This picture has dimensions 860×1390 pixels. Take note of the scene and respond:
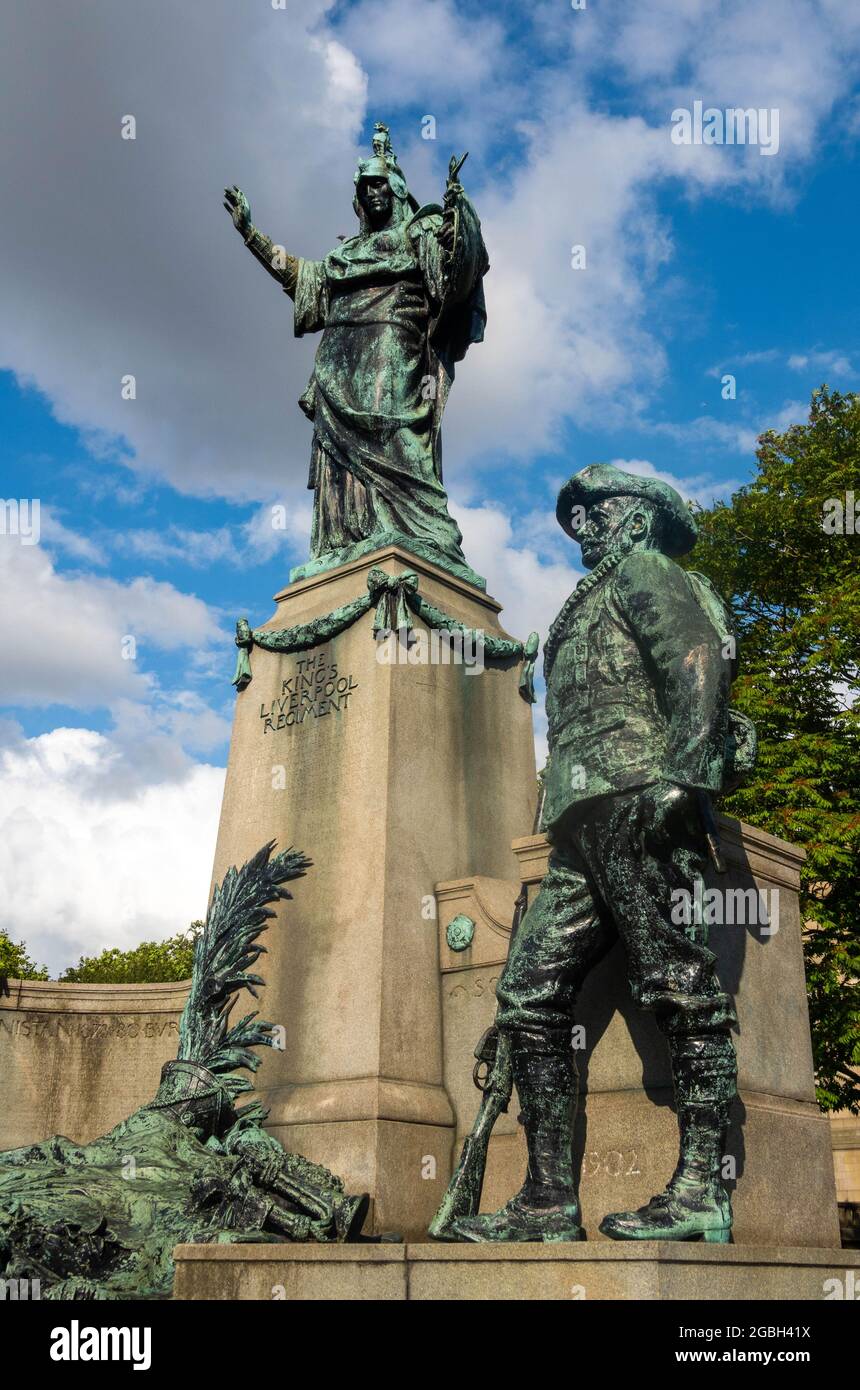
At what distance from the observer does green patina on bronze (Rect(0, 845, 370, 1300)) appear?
6.14 m

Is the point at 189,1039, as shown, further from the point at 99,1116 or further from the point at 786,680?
Result: the point at 786,680

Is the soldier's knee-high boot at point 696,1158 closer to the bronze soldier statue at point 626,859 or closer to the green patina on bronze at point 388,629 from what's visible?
the bronze soldier statue at point 626,859

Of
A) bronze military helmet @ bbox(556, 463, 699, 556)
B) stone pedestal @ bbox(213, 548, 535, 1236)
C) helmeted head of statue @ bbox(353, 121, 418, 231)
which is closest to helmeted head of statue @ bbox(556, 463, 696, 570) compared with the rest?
bronze military helmet @ bbox(556, 463, 699, 556)

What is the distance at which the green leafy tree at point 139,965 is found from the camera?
171 feet

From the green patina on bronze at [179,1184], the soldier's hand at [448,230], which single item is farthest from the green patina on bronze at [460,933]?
the soldier's hand at [448,230]

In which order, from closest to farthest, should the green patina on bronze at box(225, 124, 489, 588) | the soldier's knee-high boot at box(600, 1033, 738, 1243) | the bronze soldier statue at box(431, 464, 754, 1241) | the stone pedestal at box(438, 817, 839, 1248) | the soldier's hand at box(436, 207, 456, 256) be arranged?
1. the soldier's knee-high boot at box(600, 1033, 738, 1243)
2. the bronze soldier statue at box(431, 464, 754, 1241)
3. the stone pedestal at box(438, 817, 839, 1248)
4. the soldier's hand at box(436, 207, 456, 256)
5. the green patina on bronze at box(225, 124, 489, 588)

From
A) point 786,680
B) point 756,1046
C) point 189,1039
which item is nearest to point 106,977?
point 786,680

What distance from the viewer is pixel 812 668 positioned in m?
19.8

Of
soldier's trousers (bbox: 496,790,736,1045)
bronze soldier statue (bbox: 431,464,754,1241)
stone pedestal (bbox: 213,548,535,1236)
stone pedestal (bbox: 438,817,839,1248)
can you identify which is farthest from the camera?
stone pedestal (bbox: 213,548,535,1236)

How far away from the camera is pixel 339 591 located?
10.2m

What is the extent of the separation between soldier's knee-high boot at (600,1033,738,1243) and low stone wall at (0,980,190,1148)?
805cm

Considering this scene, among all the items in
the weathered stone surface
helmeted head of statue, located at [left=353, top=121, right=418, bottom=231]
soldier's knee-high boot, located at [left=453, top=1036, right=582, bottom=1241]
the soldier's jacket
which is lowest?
the weathered stone surface

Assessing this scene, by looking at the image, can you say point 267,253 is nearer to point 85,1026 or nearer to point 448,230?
point 448,230

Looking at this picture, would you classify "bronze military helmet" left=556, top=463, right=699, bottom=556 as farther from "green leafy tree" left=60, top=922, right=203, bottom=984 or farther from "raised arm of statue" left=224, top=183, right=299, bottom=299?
"green leafy tree" left=60, top=922, right=203, bottom=984
